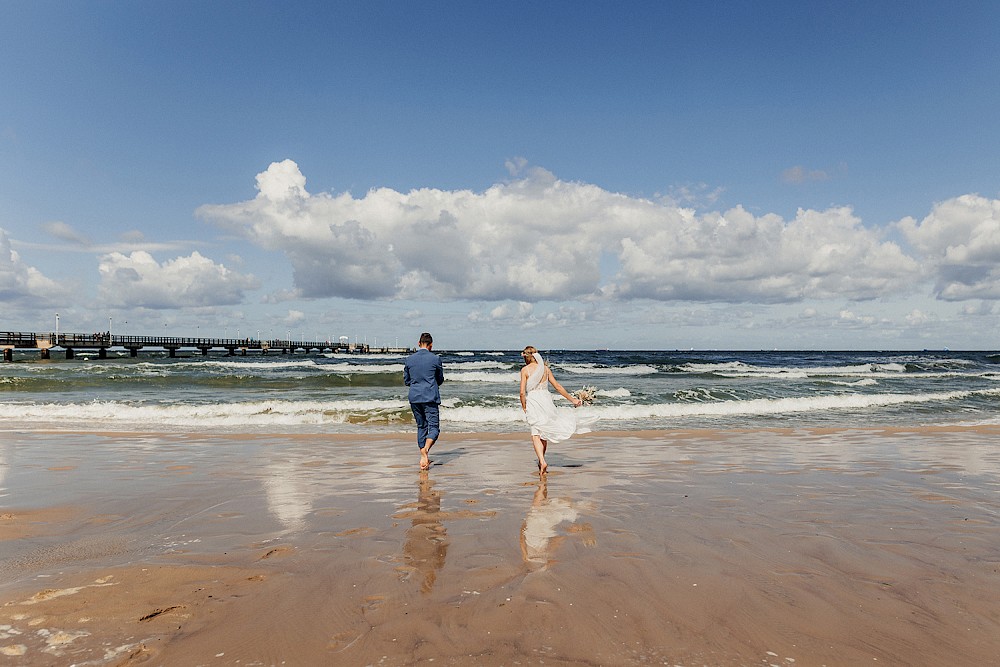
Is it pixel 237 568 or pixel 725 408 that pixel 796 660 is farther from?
pixel 725 408

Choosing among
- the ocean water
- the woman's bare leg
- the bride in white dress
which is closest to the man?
the bride in white dress

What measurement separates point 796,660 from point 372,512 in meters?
4.67

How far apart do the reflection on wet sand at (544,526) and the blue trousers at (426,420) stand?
2542 millimetres

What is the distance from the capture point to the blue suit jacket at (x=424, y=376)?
32.0 feet

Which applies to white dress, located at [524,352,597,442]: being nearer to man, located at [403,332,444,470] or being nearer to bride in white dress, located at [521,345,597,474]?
bride in white dress, located at [521,345,597,474]

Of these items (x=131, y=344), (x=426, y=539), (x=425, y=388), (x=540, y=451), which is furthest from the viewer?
(x=131, y=344)

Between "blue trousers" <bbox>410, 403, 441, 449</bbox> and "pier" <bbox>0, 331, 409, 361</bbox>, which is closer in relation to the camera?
"blue trousers" <bbox>410, 403, 441, 449</bbox>

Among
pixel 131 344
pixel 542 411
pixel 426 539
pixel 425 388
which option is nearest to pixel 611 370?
pixel 425 388

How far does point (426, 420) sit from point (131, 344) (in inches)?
3626

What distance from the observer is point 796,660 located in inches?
129

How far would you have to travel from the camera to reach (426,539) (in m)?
5.57

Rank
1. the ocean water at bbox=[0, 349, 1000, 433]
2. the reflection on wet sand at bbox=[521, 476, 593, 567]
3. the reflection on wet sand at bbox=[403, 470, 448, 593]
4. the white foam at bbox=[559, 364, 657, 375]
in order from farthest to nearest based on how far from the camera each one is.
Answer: the white foam at bbox=[559, 364, 657, 375] < the ocean water at bbox=[0, 349, 1000, 433] < the reflection on wet sand at bbox=[521, 476, 593, 567] < the reflection on wet sand at bbox=[403, 470, 448, 593]

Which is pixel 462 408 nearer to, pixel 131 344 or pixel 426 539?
pixel 426 539

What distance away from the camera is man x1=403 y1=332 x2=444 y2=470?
32.0ft
